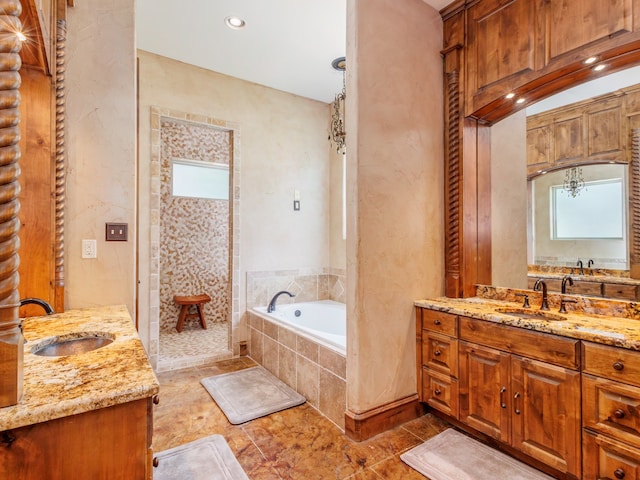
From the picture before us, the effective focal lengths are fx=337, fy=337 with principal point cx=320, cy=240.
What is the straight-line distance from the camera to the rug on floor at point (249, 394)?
2.42 metres

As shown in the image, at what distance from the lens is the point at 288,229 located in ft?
13.0

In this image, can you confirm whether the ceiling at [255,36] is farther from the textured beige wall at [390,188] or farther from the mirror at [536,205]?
the mirror at [536,205]

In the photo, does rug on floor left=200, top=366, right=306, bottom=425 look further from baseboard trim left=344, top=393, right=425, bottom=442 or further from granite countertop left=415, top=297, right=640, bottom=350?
granite countertop left=415, top=297, right=640, bottom=350

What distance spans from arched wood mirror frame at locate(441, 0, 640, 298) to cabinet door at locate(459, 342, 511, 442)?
545mm

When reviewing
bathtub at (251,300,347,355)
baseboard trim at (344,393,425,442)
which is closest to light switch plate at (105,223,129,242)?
bathtub at (251,300,347,355)

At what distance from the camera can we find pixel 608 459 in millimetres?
1467

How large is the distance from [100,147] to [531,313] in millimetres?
2786

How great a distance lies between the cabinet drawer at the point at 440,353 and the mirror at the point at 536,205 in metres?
0.65

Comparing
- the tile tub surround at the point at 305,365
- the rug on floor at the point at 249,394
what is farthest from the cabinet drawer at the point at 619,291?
the rug on floor at the point at 249,394

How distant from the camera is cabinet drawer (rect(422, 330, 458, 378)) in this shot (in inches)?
83.7

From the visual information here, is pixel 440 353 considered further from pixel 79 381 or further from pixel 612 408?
pixel 79 381

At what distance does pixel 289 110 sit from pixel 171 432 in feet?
11.0

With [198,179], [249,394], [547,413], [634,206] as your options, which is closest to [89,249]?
[249,394]

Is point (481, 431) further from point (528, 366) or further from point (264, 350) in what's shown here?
point (264, 350)
